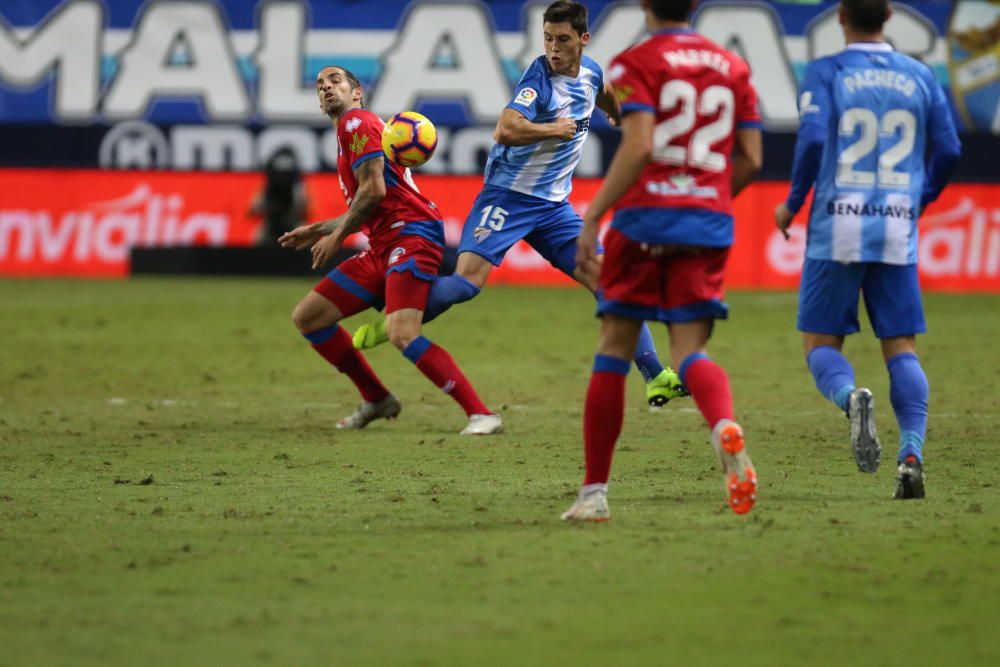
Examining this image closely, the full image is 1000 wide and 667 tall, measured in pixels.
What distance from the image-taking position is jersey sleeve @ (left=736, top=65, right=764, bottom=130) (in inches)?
251

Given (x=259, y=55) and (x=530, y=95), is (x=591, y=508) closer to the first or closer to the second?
(x=530, y=95)

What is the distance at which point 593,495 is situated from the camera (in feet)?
21.1

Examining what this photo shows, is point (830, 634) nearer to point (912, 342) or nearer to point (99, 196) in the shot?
point (912, 342)

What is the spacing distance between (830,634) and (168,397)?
7.84 meters

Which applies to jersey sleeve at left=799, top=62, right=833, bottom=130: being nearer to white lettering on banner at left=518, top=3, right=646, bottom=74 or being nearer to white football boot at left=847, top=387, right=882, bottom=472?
white football boot at left=847, top=387, right=882, bottom=472

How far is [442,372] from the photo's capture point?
9.57 meters

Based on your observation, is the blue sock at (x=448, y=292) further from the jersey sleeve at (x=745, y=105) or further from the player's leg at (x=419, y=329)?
the jersey sleeve at (x=745, y=105)

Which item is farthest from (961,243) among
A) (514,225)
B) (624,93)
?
(624,93)

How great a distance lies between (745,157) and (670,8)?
0.68 metres

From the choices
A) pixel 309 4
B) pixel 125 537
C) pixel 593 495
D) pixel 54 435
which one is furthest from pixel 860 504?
pixel 309 4

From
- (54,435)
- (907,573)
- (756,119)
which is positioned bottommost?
(54,435)

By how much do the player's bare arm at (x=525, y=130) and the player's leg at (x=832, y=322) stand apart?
1.95 m

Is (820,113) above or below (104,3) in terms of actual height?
above

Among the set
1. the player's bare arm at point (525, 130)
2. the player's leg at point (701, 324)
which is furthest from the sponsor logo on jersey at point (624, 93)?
the player's bare arm at point (525, 130)
